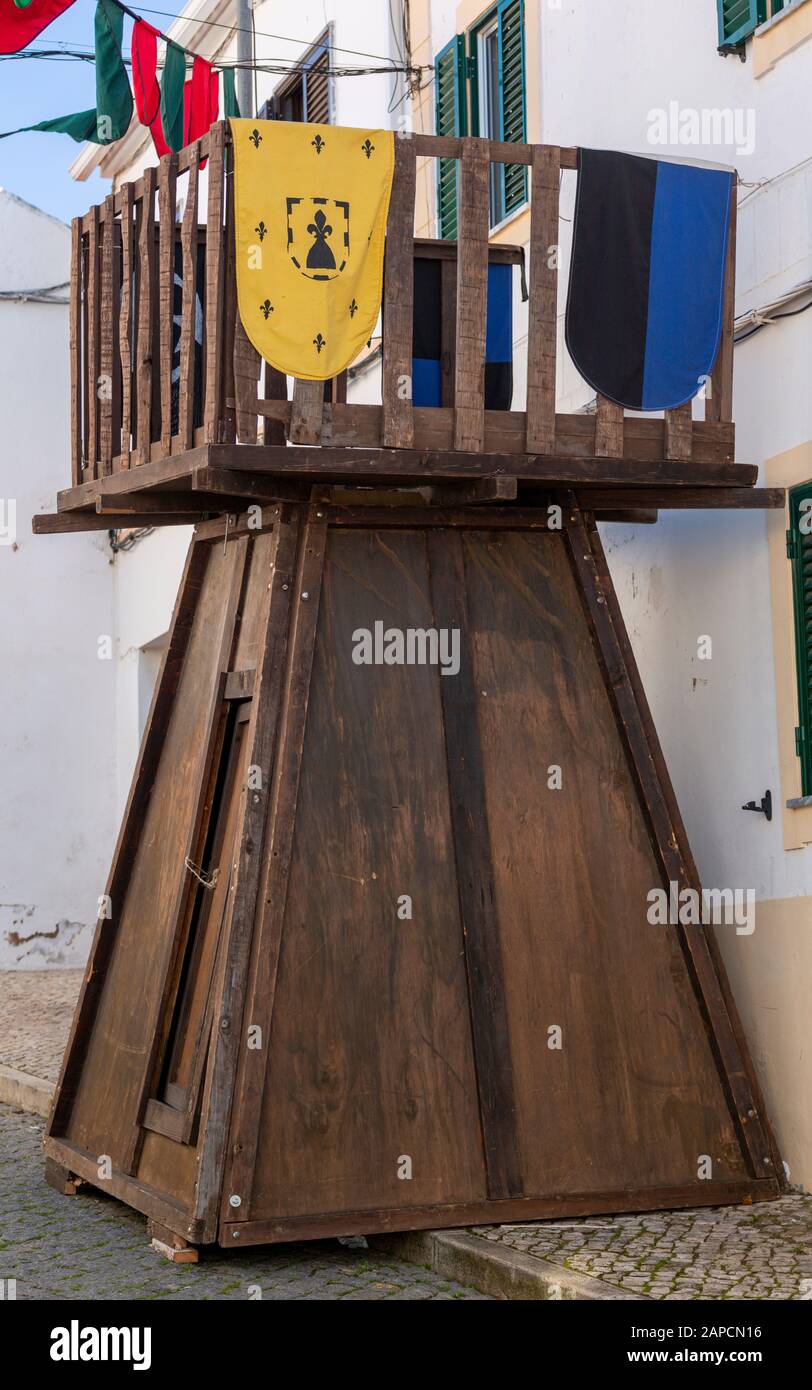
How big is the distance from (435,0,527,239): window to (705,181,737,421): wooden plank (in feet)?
9.29

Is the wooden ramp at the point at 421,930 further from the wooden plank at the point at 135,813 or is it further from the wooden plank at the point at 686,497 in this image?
the wooden plank at the point at 135,813

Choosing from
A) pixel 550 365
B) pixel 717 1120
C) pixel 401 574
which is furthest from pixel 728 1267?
pixel 550 365

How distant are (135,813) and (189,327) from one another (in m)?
2.35

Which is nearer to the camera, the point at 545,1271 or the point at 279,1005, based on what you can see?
the point at 545,1271

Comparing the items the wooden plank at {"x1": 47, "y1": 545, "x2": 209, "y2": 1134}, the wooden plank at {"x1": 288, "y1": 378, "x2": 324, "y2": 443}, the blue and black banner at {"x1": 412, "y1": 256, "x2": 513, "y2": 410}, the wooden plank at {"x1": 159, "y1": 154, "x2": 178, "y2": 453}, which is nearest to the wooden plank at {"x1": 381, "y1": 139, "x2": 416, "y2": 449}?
the wooden plank at {"x1": 288, "y1": 378, "x2": 324, "y2": 443}

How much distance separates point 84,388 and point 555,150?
2477 millimetres

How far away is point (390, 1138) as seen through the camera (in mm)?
6828

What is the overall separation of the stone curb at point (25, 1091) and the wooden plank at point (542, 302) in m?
5.31

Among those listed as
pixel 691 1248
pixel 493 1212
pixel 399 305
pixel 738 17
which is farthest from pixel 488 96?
pixel 691 1248

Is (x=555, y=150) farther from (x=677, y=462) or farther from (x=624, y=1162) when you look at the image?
(x=624, y=1162)

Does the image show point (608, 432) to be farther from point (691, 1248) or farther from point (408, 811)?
point (691, 1248)

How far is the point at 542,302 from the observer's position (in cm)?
709

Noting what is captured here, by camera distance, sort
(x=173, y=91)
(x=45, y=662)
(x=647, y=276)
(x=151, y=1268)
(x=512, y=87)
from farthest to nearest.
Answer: (x=45, y=662), (x=173, y=91), (x=512, y=87), (x=647, y=276), (x=151, y=1268)

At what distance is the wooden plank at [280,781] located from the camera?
667 cm
